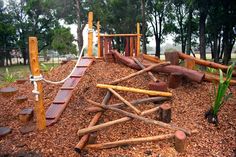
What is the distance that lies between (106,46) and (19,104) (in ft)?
9.77

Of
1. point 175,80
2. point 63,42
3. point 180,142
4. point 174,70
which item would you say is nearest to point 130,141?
point 180,142

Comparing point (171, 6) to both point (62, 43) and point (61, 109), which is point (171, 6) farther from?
point (61, 109)

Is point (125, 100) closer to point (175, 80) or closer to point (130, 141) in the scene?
point (130, 141)

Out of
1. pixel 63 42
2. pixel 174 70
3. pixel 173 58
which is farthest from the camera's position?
pixel 63 42

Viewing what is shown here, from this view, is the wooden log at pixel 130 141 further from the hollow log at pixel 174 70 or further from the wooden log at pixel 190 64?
the wooden log at pixel 190 64

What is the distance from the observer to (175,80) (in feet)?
15.4

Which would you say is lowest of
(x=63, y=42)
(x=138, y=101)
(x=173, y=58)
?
(x=138, y=101)

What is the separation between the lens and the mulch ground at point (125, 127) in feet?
11.0

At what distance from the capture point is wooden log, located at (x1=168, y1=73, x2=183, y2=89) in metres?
4.63

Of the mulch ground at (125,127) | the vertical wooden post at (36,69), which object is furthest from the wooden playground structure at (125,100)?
the mulch ground at (125,127)

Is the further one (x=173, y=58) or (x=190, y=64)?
(x=173, y=58)

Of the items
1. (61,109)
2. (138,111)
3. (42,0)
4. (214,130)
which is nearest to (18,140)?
(61,109)

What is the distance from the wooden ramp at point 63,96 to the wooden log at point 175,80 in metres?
2.01

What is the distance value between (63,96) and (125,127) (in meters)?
1.60
